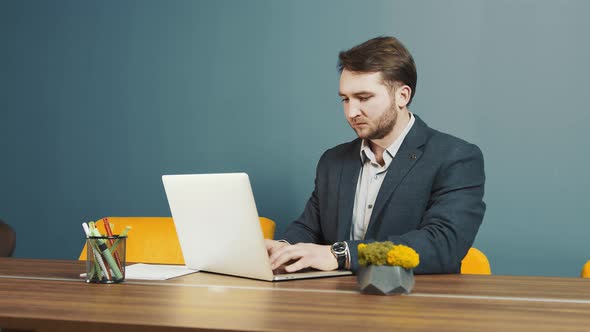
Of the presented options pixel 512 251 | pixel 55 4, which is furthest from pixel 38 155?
pixel 512 251

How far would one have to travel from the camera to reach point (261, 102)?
127 inches

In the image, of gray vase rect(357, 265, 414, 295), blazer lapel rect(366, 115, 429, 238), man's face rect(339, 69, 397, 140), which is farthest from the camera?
man's face rect(339, 69, 397, 140)

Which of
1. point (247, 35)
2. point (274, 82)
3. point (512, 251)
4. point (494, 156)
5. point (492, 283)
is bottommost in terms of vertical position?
point (512, 251)

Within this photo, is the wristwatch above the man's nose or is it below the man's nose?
below

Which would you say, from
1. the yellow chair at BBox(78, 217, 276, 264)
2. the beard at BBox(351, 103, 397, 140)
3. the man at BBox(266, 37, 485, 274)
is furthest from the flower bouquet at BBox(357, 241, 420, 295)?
the yellow chair at BBox(78, 217, 276, 264)

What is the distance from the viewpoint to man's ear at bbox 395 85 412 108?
8.27ft

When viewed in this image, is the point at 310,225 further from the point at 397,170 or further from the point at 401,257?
the point at 401,257

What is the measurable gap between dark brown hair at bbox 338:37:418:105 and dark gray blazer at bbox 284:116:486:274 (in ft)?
0.62

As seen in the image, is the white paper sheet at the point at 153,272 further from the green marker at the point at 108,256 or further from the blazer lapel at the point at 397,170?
the blazer lapel at the point at 397,170

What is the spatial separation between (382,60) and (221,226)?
1033mm

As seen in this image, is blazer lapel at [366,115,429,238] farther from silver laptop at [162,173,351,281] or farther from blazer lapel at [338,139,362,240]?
silver laptop at [162,173,351,281]

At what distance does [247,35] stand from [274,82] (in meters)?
0.27

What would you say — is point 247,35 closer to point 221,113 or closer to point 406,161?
point 221,113

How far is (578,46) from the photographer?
9.14 feet
